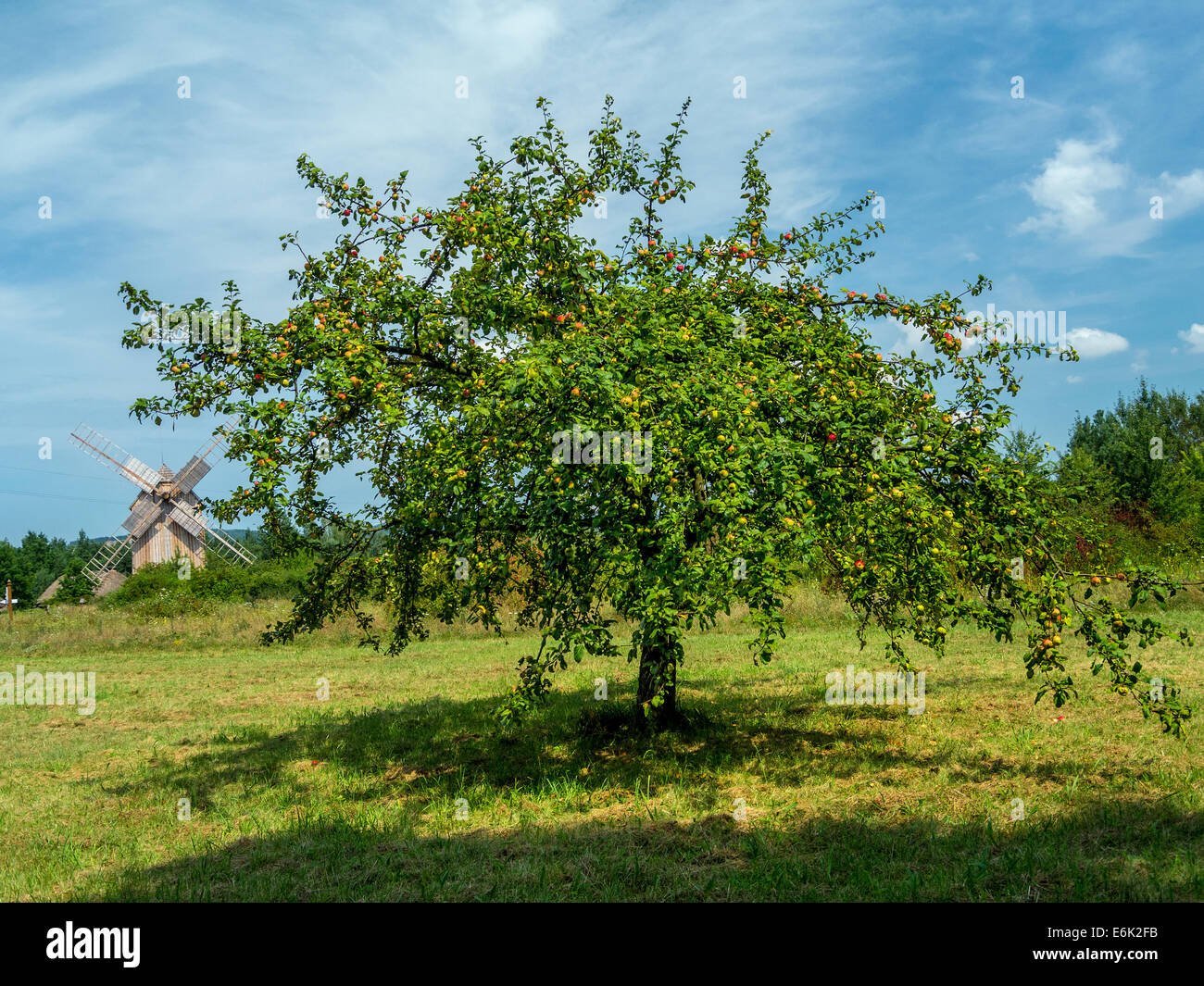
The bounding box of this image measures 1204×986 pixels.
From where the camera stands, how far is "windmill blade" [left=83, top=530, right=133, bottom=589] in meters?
51.3

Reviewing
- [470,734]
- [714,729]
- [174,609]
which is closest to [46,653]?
[174,609]

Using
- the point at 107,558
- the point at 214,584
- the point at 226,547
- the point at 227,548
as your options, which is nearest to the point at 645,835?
the point at 214,584

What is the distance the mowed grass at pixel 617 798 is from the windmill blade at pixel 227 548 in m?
31.6

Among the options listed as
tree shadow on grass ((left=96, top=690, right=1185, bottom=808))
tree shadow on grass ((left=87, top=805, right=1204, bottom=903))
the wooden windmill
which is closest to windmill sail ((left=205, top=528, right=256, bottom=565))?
the wooden windmill

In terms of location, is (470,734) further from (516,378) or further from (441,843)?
(516,378)

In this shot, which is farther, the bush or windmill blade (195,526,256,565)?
windmill blade (195,526,256,565)

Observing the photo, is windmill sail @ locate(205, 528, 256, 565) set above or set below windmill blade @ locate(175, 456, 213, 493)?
below

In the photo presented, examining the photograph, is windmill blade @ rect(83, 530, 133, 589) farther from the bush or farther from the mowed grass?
the mowed grass

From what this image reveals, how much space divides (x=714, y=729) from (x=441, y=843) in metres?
4.98

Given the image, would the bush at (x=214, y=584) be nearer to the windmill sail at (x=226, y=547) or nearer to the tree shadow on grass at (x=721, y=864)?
the windmill sail at (x=226, y=547)

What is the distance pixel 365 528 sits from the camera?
34.7ft

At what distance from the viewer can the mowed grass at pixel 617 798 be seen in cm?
619

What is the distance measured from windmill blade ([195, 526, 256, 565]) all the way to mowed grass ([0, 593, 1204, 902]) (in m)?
31.6

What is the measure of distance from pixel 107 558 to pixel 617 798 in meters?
54.2
